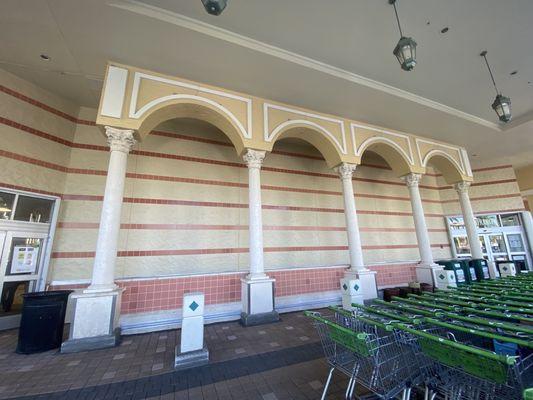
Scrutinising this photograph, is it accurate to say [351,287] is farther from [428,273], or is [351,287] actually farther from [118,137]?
[118,137]

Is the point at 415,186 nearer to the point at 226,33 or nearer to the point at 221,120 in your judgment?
the point at 221,120

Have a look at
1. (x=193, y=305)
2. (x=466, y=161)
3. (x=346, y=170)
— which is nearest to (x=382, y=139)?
(x=346, y=170)

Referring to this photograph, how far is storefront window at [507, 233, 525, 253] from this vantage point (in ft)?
33.1

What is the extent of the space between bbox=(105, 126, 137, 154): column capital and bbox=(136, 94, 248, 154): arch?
0.87 ft

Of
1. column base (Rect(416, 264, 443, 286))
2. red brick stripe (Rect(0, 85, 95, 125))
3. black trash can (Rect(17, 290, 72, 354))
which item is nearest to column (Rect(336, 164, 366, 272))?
column base (Rect(416, 264, 443, 286))

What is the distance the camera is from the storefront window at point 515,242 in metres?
10.1

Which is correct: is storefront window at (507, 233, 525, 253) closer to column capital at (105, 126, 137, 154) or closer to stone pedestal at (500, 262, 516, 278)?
stone pedestal at (500, 262, 516, 278)

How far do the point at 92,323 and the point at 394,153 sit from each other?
863 cm

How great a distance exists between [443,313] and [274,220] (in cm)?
493

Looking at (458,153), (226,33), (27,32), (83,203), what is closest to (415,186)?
(458,153)

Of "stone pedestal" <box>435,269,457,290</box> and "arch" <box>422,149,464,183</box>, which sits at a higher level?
"arch" <box>422,149,464,183</box>

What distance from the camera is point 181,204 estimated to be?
20.3 ft

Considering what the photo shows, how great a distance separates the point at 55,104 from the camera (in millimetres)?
5516

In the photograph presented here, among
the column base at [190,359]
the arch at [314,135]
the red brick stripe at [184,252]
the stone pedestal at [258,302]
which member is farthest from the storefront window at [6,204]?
the arch at [314,135]
